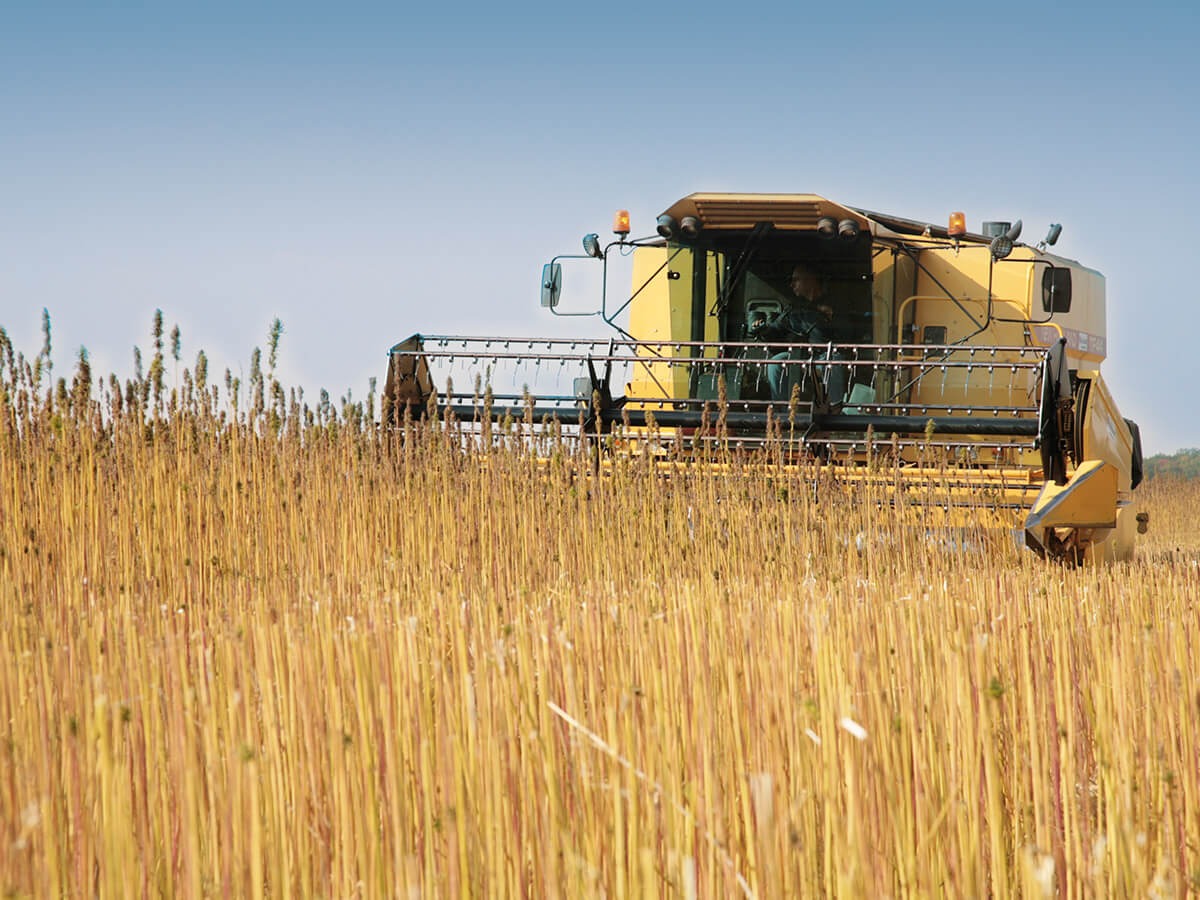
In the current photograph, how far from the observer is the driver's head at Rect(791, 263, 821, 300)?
28.3 feet

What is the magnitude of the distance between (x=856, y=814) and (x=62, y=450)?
4.55 metres

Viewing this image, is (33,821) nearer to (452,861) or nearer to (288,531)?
(452,861)

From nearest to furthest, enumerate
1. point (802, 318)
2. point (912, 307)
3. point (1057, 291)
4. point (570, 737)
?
1. point (570, 737)
2. point (1057, 291)
3. point (802, 318)
4. point (912, 307)

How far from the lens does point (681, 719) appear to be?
8.32ft

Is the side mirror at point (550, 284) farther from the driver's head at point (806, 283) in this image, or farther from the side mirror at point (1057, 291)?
the side mirror at point (1057, 291)

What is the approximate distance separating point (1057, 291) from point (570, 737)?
21.8 ft

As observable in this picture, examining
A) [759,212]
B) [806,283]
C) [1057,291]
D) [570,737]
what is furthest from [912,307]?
[570,737]

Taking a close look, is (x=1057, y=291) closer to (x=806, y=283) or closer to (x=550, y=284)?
(x=806, y=283)

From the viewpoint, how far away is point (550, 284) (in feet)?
27.5

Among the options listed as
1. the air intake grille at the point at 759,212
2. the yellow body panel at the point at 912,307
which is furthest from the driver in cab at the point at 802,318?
the air intake grille at the point at 759,212

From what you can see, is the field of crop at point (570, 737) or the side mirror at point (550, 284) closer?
the field of crop at point (570, 737)

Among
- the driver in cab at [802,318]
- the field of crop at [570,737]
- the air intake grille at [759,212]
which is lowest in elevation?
the field of crop at [570,737]

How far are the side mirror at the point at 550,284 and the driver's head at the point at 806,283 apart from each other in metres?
1.50

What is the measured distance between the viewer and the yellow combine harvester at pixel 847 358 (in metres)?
7.22
